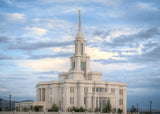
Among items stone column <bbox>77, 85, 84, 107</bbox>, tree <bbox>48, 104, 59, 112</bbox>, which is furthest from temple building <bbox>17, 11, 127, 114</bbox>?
tree <bbox>48, 104, 59, 112</bbox>

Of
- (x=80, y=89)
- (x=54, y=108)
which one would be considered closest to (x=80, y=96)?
(x=80, y=89)

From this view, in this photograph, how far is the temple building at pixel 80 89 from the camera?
3716 inches

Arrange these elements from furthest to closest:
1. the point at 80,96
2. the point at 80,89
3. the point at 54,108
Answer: the point at 80,89 < the point at 80,96 < the point at 54,108

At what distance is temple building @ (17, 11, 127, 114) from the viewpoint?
94.4 meters

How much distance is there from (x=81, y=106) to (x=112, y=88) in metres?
13.7

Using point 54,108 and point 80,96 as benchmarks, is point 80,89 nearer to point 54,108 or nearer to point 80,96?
point 80,96

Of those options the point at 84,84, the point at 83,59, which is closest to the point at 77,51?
the point at 83,59

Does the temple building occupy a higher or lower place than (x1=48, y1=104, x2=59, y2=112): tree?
higher

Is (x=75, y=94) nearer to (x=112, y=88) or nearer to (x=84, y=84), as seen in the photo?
(x=84, y=84)

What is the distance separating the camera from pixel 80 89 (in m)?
95.6

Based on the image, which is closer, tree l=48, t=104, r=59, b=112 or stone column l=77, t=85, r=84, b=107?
tree l=48, t=104, r=59, b=112

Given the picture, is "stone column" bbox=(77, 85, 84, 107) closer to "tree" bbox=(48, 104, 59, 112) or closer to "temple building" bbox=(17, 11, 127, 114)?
"temple building" bbox=(17, 11, 127, 114)

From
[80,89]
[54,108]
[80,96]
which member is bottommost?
[54,108]

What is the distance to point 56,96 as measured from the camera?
98.9 m
